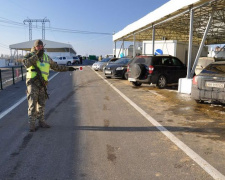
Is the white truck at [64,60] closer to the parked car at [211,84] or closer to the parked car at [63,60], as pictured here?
the parked car at [63,60]

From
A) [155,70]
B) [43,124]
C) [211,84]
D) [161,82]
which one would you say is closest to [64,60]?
[161,82]

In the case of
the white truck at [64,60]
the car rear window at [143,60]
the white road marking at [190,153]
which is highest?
the white truck at [64,60]

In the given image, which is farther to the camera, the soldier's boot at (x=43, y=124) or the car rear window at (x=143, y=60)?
the car rear window at (x=143, y=60)

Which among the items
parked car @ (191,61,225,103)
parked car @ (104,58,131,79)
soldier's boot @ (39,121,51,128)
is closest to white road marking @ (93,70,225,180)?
parked car @ (191,61,225,103)

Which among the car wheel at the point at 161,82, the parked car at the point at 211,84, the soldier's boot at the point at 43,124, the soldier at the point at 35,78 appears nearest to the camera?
the soldier at the point at 35,78

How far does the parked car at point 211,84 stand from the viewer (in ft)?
23.7

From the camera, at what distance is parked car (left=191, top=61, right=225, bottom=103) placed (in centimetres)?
723

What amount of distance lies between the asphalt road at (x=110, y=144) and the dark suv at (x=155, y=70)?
4.58 metres

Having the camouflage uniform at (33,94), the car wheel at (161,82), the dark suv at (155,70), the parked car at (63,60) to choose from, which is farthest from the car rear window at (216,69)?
the parked car at (63,60)

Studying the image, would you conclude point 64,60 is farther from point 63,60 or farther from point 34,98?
point 34,98

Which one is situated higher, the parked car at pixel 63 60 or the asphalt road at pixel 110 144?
the parked car at pixel 63 60

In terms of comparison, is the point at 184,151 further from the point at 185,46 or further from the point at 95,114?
the point at 185,46

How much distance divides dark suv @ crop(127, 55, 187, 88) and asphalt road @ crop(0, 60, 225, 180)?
180 inches

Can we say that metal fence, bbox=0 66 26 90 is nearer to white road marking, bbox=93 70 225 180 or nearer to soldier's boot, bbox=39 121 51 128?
soldier's boot, bbox=39 121 51 128
